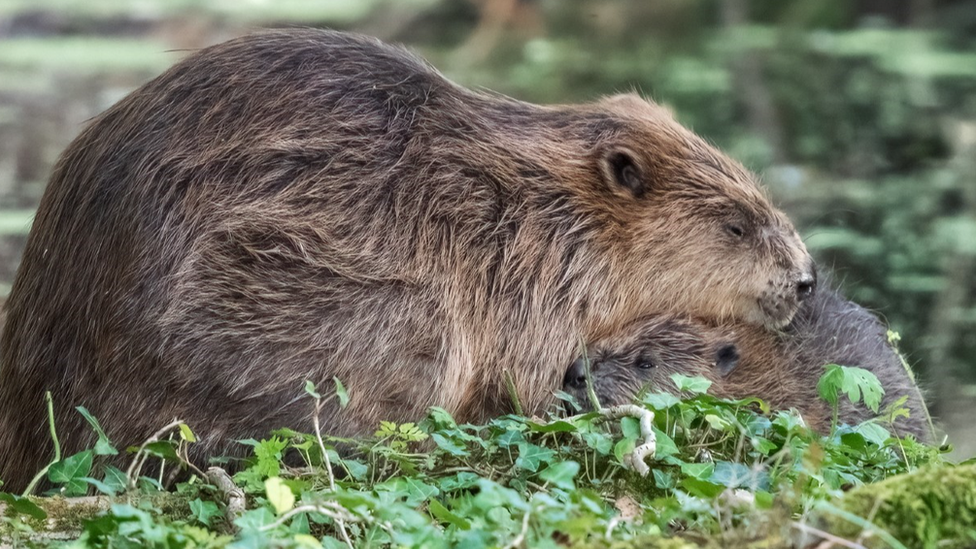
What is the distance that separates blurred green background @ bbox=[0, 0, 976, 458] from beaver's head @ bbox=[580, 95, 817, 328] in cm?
191

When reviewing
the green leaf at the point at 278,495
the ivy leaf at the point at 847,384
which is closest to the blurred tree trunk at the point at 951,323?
the ivy leaf at the point at 847,384

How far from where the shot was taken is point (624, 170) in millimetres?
3613

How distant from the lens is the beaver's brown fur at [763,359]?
367 cm

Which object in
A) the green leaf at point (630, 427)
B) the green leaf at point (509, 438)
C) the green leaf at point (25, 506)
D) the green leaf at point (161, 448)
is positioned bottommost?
the green leaf at point (25, 506)

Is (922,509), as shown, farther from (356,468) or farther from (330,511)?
(356,468)

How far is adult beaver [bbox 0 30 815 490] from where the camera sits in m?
2.91

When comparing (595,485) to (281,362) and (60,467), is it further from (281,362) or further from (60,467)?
(60,467)

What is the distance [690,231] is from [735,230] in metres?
0.19

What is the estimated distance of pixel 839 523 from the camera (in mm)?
1784

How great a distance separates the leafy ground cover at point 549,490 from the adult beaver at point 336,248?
0.19m

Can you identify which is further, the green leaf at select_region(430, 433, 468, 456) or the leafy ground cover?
the green leaf at select_region(430, 433, 468, 456)

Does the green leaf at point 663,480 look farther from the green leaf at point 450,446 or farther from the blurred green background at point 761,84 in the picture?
the blurred green background at point 761,84

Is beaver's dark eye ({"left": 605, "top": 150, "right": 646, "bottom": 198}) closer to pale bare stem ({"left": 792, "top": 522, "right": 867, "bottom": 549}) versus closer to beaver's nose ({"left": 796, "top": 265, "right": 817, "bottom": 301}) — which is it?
beaver's nose ({"left": 796, "top": 265, "right": 817, "bottom": 301})

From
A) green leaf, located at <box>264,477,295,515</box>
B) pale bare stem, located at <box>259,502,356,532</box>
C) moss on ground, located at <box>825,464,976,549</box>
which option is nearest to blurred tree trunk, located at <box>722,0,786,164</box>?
moss on ground, located at <box>825,464,976,549</box>
